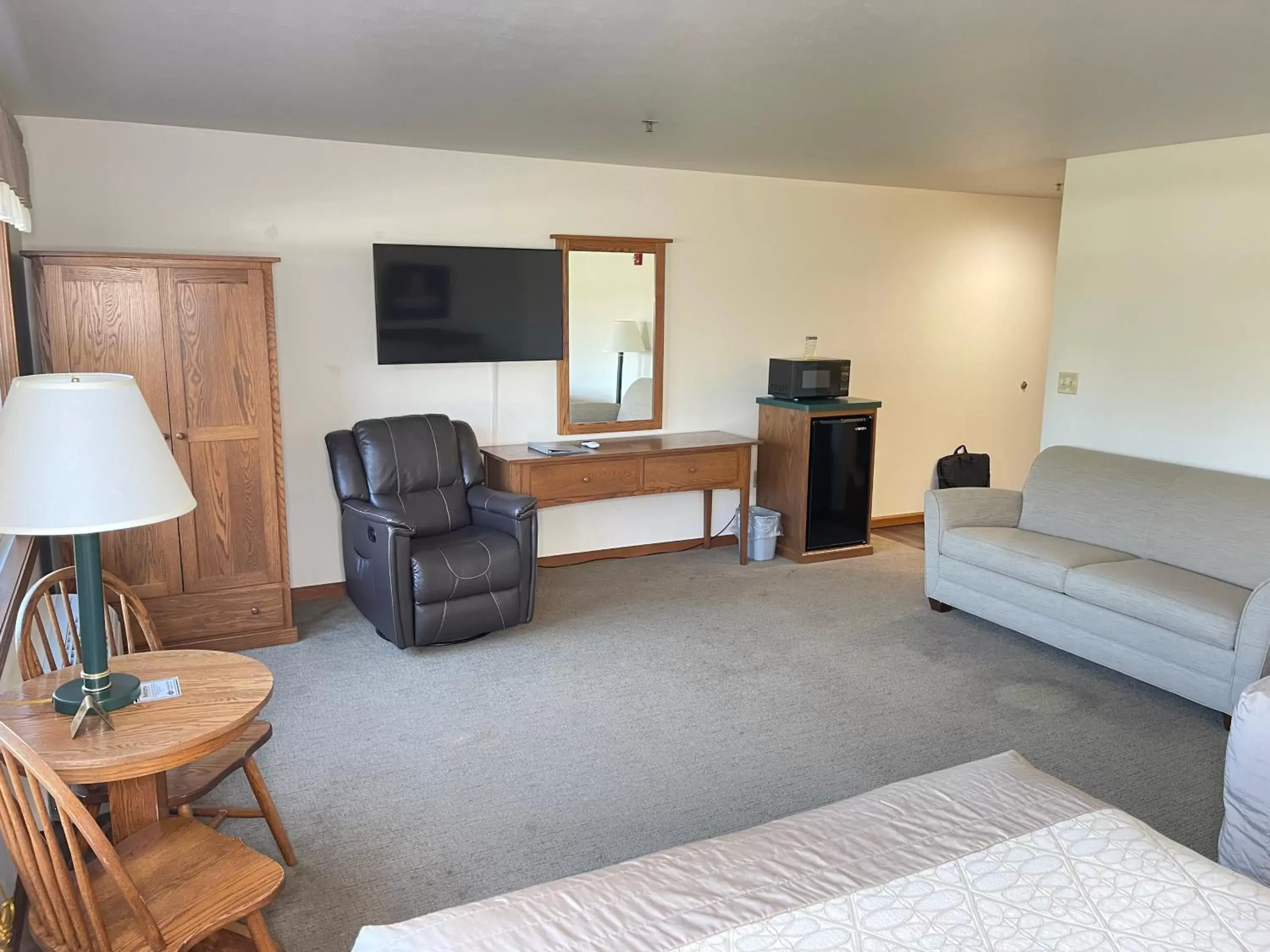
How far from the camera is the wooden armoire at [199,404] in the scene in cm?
374

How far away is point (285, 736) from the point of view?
333 cm

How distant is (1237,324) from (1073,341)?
2.92 feet

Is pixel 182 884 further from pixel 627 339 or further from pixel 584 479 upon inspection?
pixel 627 339

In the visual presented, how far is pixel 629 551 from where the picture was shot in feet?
19.0

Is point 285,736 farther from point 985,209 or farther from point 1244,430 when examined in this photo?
point 985,209

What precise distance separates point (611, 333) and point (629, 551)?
4.52 feet

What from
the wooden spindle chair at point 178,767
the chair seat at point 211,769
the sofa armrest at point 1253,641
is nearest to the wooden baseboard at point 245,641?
the wooden spindle chair at point 178,767

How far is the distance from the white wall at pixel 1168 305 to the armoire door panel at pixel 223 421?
4.20 metres

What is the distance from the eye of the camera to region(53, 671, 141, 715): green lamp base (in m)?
1.99

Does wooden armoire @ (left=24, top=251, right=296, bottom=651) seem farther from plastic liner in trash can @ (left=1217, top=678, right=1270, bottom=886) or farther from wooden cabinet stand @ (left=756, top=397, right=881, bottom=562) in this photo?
plastic liner in trash can @ (left=1217, top=678, right=1270, bottom=886)

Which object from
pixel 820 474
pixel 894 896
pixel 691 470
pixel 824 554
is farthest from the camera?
pixel 824 554

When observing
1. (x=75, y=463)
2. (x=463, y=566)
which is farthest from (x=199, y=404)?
(x=75, y=463)

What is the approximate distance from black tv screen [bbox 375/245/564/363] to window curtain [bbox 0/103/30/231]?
5.08 feet

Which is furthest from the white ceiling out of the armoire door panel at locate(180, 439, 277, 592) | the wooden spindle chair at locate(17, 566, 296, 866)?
the wooden spindle chair at locate(17, 566, 296, 866)
